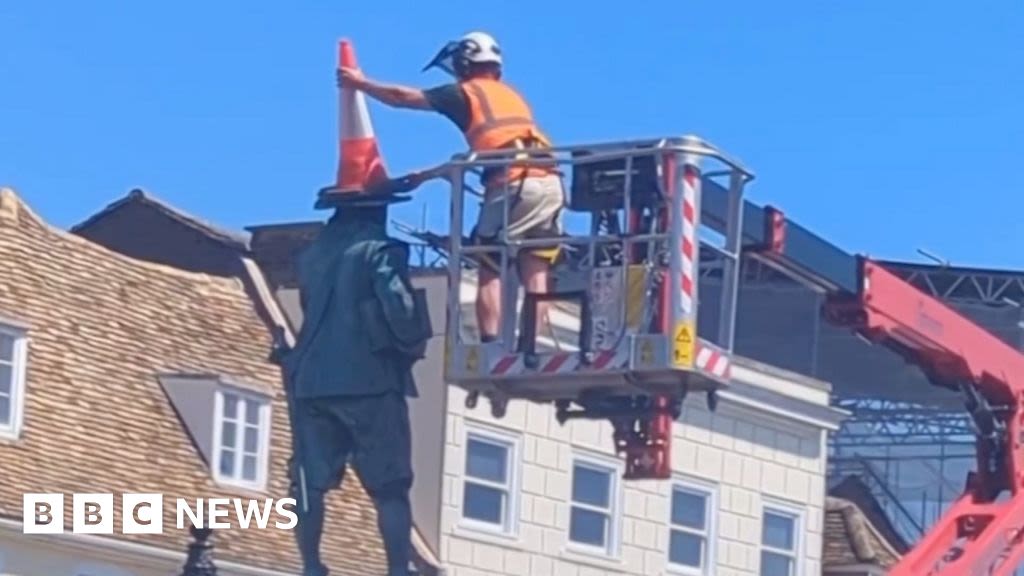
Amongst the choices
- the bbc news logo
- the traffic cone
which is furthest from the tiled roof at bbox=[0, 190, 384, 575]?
the traffic cone

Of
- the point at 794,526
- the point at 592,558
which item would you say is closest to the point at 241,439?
the point at 592,558

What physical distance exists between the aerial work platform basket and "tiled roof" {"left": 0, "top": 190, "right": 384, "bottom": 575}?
1424 centimetres

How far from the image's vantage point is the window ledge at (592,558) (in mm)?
34125

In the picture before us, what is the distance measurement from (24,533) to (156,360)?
387 cm

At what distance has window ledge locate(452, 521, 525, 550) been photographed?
107 ft

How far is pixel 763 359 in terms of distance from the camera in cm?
4747

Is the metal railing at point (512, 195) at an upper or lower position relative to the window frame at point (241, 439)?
lower

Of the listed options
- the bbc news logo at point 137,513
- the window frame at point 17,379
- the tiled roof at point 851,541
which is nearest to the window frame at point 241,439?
the bbc news logo at point 137,513

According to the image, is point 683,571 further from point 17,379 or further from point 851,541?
point 17,379

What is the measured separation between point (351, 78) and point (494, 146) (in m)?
0.72

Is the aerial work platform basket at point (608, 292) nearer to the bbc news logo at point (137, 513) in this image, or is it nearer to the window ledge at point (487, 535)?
the bbc news logo at point (137, 513)

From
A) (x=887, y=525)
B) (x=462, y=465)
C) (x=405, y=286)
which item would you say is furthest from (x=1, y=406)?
(x=887, y=525)

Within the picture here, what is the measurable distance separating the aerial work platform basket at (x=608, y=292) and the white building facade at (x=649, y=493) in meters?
18.2

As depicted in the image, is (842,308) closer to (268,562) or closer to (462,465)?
(268,562)
